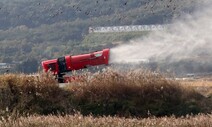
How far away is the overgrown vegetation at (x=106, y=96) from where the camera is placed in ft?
54.9

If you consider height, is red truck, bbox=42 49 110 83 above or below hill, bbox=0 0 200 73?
below

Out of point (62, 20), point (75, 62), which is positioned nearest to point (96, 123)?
point (75, 62)

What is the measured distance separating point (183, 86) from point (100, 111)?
9.88 ft

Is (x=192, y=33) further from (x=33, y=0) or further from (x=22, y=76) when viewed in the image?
(x=33, y=0)

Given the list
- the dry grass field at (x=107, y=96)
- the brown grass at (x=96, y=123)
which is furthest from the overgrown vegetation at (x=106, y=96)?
the brown grass at (x=96, y=123)

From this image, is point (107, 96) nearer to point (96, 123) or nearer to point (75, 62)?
point (96, 123)

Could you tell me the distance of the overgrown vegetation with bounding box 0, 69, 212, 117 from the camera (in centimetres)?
1672

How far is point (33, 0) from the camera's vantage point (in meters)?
82.0

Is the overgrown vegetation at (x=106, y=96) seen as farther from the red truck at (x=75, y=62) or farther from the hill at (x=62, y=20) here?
the hill at (x=62, y=20)

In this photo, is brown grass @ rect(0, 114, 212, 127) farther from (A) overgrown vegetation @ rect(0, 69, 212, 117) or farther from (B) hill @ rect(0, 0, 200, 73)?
(B) hill @ rect(0, 0, 200, 73)

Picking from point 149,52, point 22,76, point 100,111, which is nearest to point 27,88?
point 22,76

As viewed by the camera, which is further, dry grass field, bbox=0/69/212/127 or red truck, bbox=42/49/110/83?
red truck, bbox=42/49/110/83

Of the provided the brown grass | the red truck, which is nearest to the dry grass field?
the brown grass

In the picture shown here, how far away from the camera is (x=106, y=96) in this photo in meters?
17.2
